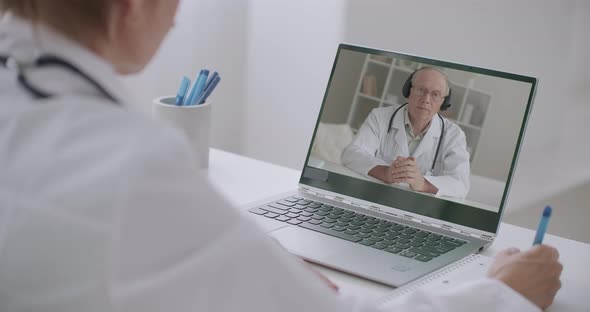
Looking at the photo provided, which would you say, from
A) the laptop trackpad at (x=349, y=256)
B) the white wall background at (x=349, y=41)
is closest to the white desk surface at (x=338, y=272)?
the laptop trackpad at (x=349, y=256)

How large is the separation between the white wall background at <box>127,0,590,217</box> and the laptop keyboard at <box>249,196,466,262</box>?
1283 millimetres

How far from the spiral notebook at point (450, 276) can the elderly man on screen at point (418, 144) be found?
127 millimetres

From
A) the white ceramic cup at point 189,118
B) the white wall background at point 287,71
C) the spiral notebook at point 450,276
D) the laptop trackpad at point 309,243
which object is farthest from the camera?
the white wall background at point 287,71

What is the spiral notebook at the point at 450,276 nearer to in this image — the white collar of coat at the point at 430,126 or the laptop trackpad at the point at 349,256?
the laptop trackpad at the point at 349,256

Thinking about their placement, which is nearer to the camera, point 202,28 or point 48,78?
point 48,78

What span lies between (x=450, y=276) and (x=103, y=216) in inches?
24.6

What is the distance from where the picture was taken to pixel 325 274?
1062 millimetres

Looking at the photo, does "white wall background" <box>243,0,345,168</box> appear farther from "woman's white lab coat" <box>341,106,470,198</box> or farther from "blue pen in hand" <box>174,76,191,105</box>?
"woman's white lab coat" <box>341,106,470,198</box>

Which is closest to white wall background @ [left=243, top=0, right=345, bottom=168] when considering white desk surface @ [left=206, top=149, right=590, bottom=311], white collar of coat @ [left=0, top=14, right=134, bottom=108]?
white desk surface @ [left=206, top=149, right=590, bottom=311]

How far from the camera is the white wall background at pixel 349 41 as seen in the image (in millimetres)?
2334

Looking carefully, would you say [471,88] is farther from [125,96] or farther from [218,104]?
[218,104]

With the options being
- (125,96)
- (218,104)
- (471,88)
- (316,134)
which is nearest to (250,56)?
(218,104)

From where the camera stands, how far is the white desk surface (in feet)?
3.34

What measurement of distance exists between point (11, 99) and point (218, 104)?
7.51 ft
